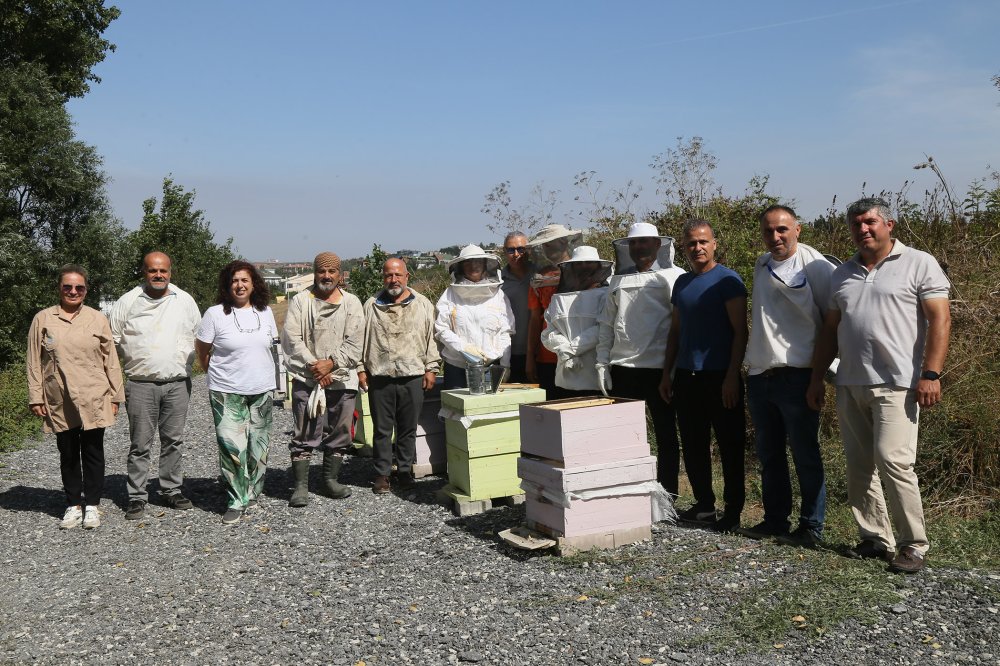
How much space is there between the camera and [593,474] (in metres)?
5.14

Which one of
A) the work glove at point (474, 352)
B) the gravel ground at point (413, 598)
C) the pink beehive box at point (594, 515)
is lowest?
the gravel ground at point (413, 598)

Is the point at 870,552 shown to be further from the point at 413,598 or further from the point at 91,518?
the point at 91,518

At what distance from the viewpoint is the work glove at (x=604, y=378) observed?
5.98 metres

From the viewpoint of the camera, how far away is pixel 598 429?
17.0ft

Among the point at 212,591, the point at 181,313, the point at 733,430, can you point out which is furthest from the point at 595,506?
the point at 181,313

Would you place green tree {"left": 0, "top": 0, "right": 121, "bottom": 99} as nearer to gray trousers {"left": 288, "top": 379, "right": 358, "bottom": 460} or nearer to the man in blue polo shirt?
gray trousers {"left": 288, "top": 379, "right": 358, "bottom": 460}

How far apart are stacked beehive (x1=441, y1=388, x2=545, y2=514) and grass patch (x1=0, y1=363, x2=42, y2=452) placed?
7.56 m

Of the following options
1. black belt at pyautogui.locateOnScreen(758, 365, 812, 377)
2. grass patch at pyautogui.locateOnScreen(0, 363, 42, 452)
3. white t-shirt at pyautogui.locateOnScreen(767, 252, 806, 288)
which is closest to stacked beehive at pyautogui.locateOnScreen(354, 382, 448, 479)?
black belt at pyautogui.locateOnScreen(758, 365, 812, 377)

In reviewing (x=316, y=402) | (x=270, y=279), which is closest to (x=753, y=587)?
(x=316, y=402)

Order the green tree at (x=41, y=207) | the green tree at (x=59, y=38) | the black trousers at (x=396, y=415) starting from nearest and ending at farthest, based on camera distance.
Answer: the black trousers at (x=396, y=415) → the green tree at (x=41, y=207) → the green tree at (x=59, y=38)

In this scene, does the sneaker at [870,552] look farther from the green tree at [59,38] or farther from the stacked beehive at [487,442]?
the green tree at [59,38]

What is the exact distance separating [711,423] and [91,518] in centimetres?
494

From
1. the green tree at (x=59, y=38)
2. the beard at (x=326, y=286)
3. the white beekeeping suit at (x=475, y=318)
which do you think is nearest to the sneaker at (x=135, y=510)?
the beard at (x=326, y=286)

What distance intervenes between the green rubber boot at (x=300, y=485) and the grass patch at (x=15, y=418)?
603 cm
